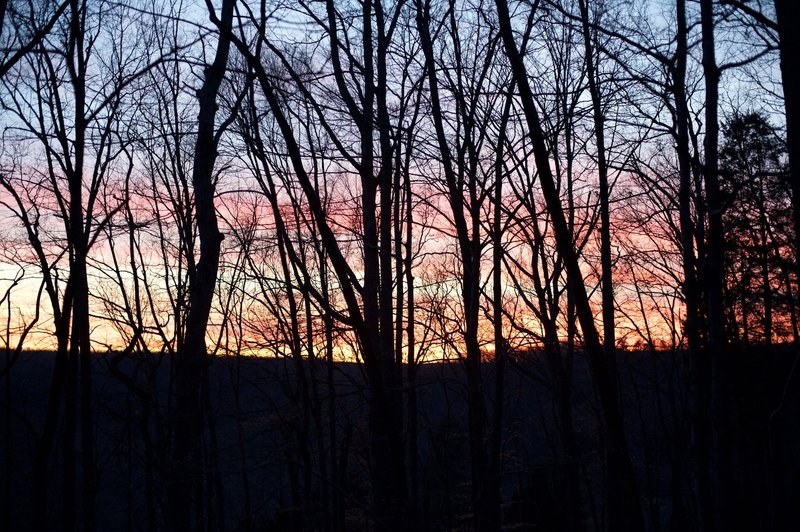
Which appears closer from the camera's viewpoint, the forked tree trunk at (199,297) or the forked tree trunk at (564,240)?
the forked tree trunk at (564,240)

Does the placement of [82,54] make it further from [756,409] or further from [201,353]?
[756,409]

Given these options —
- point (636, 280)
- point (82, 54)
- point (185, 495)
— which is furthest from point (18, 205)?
point (636, 280)

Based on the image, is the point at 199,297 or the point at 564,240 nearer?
the point at 564,240

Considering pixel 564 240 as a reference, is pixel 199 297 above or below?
above

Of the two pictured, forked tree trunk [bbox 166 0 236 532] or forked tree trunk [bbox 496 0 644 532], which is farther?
forked tree trunk [bbox 166 0 236 532]

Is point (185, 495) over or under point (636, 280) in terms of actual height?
under

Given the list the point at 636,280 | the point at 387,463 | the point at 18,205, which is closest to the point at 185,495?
the point at 387,463

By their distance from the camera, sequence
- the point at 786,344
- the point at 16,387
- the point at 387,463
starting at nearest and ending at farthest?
the point at 387,463, the point at 786,344, the point at 16,387

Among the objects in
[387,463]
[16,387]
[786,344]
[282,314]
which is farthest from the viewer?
[16,387]

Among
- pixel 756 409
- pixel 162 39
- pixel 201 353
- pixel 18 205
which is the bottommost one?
pixel 756 409

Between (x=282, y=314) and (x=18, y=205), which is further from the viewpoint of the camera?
(x=282, y=314)

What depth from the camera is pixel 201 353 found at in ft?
25.5

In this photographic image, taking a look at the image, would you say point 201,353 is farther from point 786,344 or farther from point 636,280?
point 786,344

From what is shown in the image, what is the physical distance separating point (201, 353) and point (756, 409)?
16729mm
